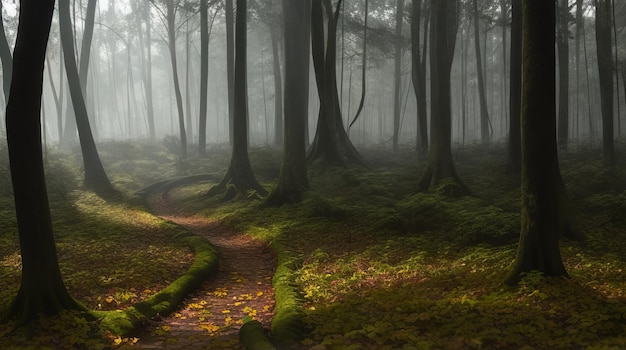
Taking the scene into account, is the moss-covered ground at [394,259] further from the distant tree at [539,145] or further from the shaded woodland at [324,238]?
the distant tree at [539,145]

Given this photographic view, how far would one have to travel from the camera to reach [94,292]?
272 inches

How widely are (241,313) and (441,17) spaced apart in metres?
11.8

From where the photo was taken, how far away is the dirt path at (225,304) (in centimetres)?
552

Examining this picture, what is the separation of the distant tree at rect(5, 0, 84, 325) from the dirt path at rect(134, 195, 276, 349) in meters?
1.42

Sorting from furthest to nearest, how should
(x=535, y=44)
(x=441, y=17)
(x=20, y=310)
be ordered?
(x=441, y=17) → (x=535, y=44) → (x=20, y=310)

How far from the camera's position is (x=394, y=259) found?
8.68 metres

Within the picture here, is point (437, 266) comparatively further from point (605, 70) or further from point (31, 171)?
point (605, 70)

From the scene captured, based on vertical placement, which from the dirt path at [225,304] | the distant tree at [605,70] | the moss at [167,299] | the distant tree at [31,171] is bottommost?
the dirt path at [225,304]

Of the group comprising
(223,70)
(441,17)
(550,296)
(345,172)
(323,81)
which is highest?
(223,70)

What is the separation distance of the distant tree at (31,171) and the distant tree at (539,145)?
652cm

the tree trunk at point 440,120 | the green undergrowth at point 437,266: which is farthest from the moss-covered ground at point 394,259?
the tree trunk at point 440,120

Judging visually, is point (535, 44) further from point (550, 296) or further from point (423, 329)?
point (423, 329)

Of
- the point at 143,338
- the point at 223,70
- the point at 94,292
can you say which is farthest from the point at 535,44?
the point at 223,70

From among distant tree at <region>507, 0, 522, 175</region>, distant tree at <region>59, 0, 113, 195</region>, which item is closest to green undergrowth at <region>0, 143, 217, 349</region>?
distant tree at <region>59, 0, 113, 195</region>
